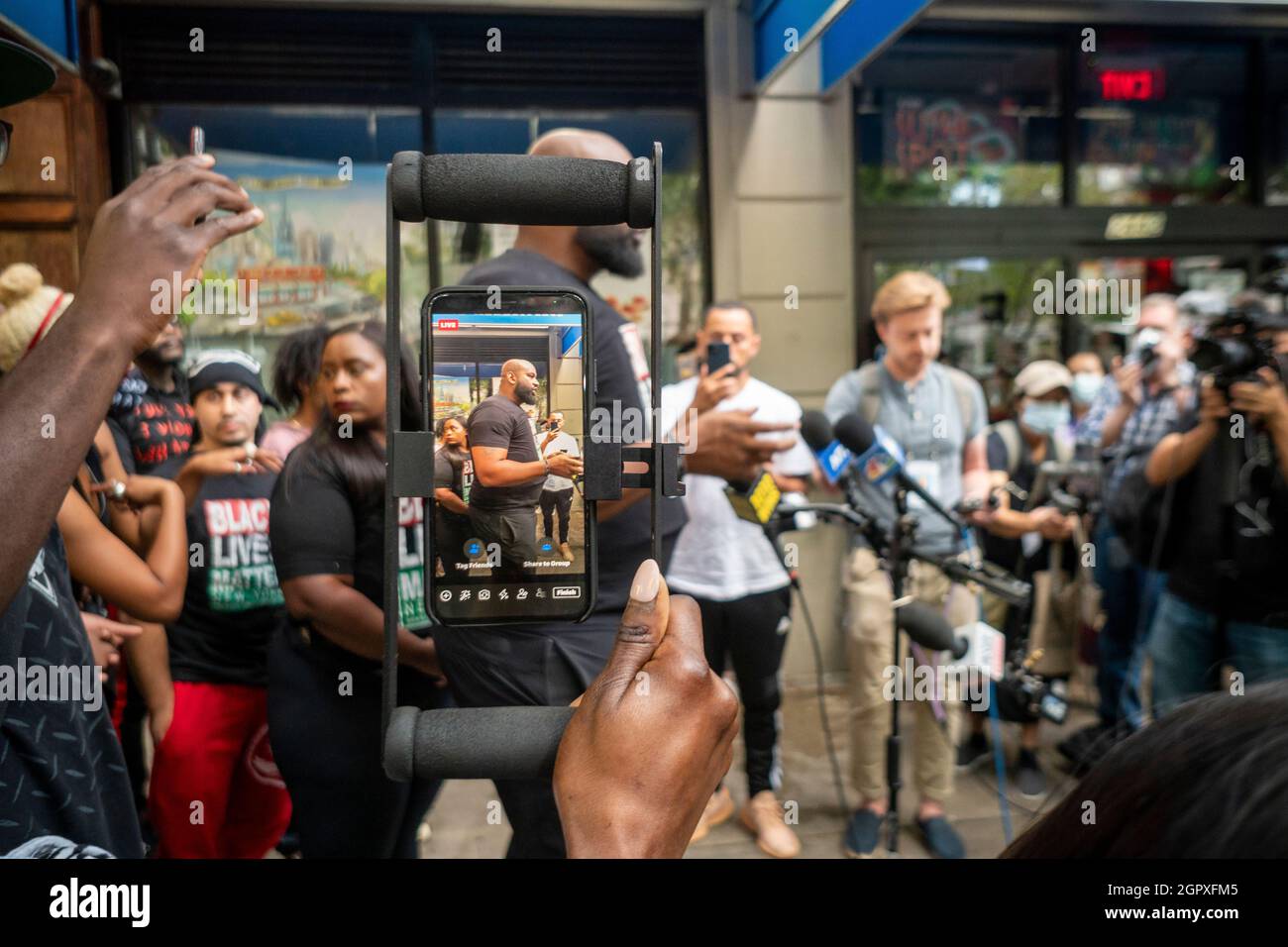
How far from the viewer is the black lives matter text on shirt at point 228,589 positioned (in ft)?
6.42

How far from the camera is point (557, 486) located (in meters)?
0.90

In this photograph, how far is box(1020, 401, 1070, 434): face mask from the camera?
377 centimetres

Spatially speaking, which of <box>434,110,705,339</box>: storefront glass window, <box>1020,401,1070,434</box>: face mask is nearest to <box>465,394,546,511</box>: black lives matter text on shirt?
<box>434,110,705,339</box>: storefront glass window

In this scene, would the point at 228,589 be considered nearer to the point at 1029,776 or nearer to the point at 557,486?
the point at 557,486

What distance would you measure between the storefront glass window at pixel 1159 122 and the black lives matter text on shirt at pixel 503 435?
483cm

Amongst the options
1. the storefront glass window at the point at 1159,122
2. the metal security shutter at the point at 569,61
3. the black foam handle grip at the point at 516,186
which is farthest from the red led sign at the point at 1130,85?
the black foam handle grip at the point at 516,186

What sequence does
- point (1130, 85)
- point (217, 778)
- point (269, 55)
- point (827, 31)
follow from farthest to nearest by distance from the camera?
point (1130, 85), point (269, 55), point (827, 31), point (217, 778)

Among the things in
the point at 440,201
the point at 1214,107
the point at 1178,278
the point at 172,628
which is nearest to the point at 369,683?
the point at 172,628

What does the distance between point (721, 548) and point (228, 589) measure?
1547 millimetres

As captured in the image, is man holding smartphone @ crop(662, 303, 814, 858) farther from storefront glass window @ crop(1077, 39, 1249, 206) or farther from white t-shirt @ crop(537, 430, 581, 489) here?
storefront glass window @ crop(1077, 39, 1249, 206)

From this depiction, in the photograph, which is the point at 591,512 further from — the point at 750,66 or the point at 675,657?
the point at 750,66

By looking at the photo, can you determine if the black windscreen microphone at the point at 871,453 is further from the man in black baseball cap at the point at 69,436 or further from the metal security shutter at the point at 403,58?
the metal security shutter at the point at 403,58

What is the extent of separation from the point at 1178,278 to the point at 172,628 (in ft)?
16.8

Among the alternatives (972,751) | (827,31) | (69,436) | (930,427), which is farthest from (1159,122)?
(69,436)
